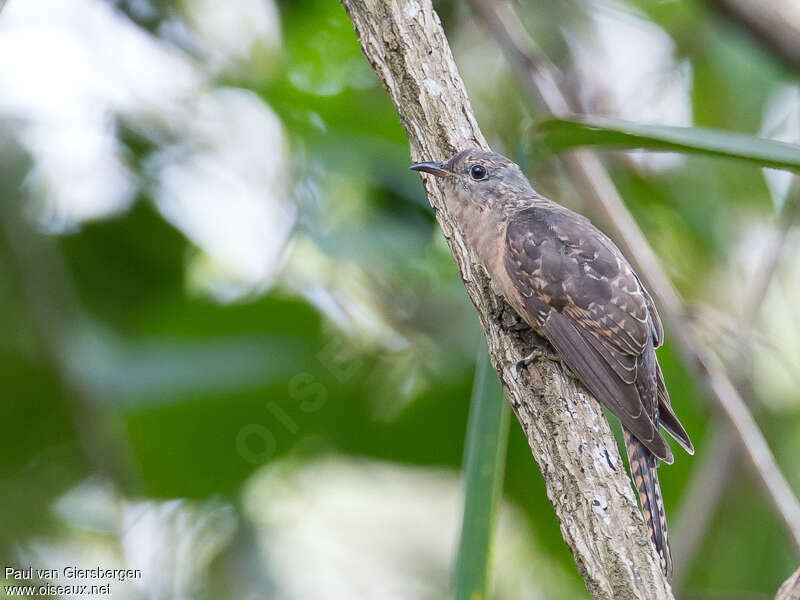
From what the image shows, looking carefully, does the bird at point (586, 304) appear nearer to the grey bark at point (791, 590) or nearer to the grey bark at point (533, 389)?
the grey bark at point (533, 389)

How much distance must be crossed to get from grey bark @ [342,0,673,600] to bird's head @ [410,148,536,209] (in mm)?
67

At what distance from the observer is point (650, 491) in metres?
2.95

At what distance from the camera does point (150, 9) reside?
15.2ft

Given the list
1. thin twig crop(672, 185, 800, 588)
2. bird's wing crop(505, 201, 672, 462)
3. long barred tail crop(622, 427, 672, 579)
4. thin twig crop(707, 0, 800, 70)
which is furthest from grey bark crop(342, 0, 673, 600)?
thin twig crop(707, 0, 800, 70)

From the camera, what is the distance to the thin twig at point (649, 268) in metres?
3.17

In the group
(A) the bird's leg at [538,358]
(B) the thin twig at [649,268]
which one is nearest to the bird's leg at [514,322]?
(A) the bird's leg at [538,358]

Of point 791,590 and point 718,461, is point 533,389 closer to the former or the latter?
point 791,590

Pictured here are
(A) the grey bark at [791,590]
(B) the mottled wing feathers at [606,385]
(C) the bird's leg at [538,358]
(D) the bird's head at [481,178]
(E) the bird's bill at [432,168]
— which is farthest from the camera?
(D) the bird's head at [481,178]

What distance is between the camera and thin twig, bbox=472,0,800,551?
3.17 metres

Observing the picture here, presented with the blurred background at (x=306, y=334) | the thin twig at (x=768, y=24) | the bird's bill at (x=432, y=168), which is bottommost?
the blurred background at (x=306, y=334)

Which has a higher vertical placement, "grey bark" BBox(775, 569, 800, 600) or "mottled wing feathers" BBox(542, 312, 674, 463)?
"grey bark" BBox(775, 569, 800, 600)

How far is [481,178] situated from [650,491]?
129cm

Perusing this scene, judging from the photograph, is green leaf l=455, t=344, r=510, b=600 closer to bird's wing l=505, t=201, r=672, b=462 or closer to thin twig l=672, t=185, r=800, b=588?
bird's wing l=505, t=201, r=672, b=462

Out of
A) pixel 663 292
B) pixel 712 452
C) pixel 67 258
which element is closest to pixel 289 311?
pixel 67 258
